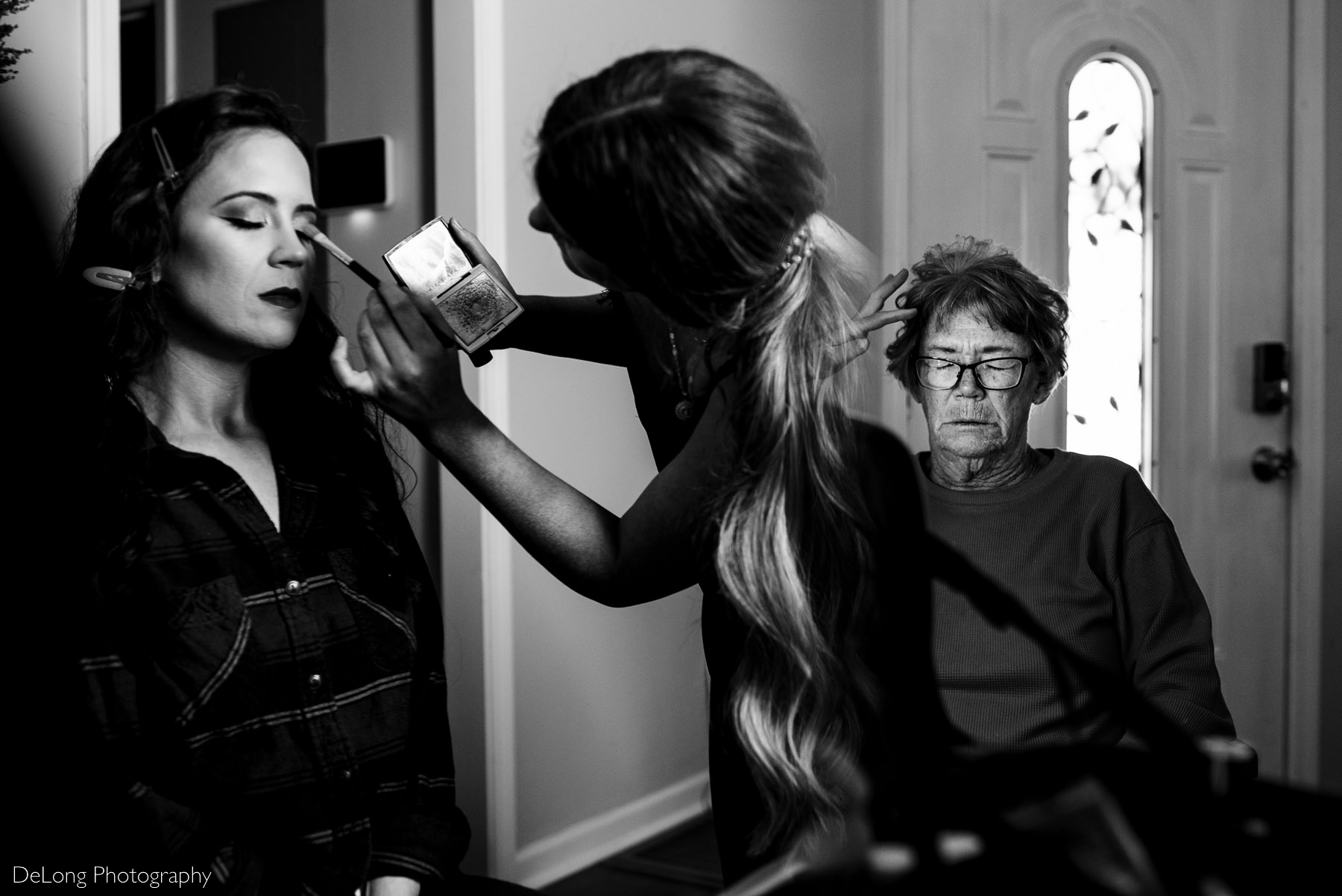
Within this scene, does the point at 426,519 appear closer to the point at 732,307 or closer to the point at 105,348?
the point at 105,348

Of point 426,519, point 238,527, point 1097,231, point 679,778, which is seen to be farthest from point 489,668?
point 1097,231

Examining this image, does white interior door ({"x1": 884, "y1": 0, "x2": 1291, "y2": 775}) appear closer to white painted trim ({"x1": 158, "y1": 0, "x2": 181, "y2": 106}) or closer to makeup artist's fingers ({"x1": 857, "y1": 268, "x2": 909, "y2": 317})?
makeup artist's fingers ({"x1": 857, "y1": 268, "x2": 909, "y2": 317})

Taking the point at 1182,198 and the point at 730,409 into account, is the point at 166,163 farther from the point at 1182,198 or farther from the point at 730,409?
the point at 1182,198

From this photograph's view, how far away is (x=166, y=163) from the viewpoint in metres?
Answer: 1.24

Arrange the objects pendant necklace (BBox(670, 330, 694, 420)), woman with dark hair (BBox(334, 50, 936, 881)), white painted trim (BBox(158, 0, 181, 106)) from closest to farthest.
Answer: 1. woman with dark hair (BBox(334, 50, 936, 881))
2. pendant necklace (BBox(670, 330, 694, 420))
3. white painted trim (BBox(158, 0, 181, 106))

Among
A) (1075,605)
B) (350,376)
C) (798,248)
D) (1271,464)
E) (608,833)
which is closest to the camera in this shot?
(798,248)

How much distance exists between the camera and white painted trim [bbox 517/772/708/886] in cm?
250

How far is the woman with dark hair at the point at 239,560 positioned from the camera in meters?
1.10

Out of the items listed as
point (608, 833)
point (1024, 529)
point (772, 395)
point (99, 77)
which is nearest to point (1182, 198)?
point (1024, 529)

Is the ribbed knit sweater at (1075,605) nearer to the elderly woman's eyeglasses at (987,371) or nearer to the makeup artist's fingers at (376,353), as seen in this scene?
the elderly woman's eyeglasses at (987,371)

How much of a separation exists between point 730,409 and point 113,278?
70 cm

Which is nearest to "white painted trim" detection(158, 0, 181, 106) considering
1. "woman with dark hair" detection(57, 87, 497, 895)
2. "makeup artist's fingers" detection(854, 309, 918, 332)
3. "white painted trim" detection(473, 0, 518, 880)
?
"white painted trim" detection(473, 0, 518, 880)

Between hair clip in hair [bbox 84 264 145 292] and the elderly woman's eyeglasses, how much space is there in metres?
0.98

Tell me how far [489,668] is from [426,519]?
1.16ft
